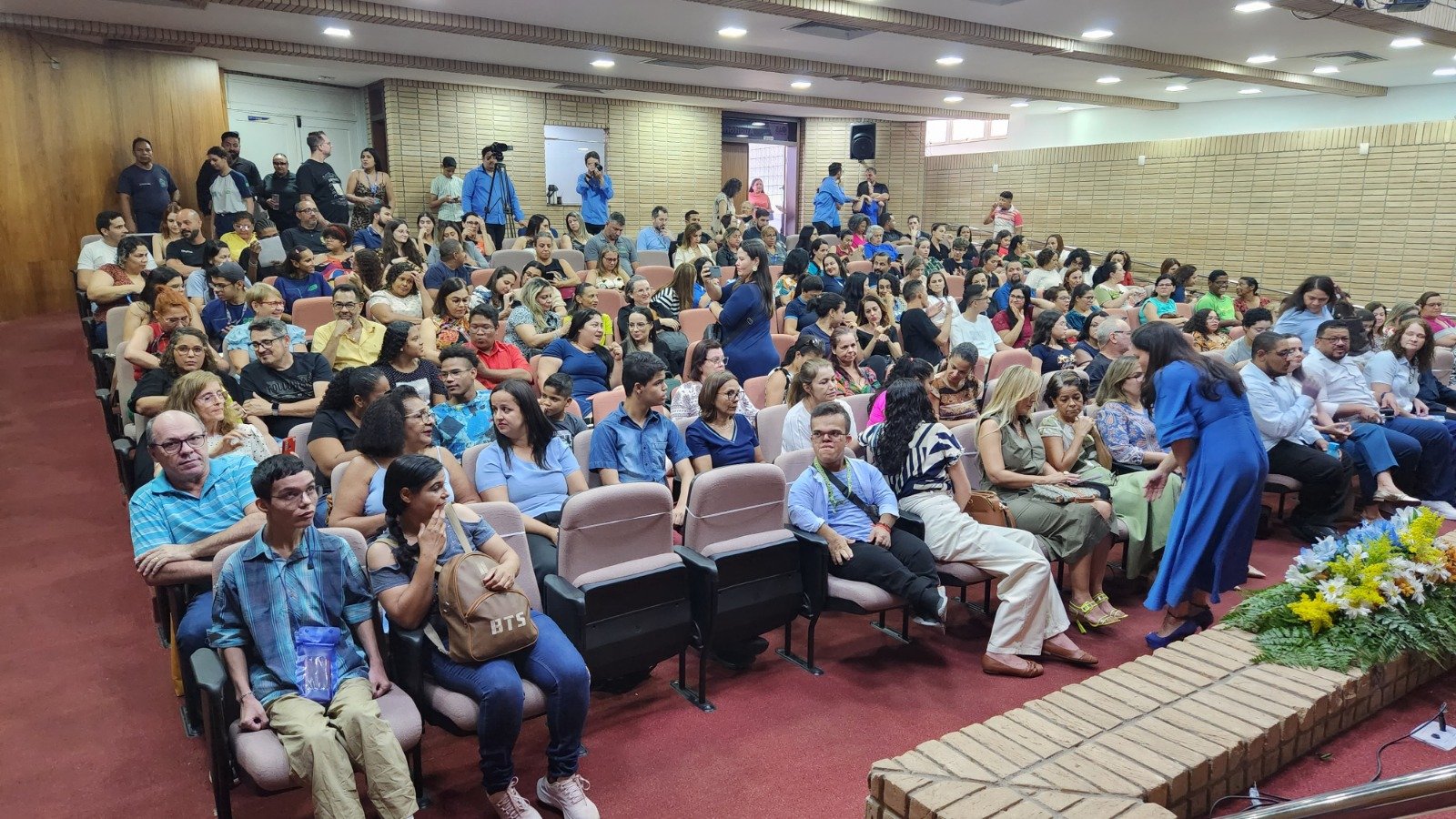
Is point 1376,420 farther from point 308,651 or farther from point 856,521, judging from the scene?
point 308,651

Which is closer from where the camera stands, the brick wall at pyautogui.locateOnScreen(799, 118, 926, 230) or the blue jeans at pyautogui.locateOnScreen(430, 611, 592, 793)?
the blue jeans at pyautogui.locateOnScreen(430, 611, 592, 793)

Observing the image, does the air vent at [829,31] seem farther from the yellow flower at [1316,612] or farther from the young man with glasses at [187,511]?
the young man with glasses at [187,511]

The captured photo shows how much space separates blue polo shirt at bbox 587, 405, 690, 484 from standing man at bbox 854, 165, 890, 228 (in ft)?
30.6

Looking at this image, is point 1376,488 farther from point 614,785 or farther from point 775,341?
point 614,785

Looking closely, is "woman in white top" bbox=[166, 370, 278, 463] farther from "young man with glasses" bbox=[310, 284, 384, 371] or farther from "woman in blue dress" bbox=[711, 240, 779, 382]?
"woman in blue dress" bbox=[711, 240, 779, 382]

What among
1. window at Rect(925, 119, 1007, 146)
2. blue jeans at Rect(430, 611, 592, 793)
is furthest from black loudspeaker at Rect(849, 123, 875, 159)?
blue jeans at Rect(430, 611, 592, 793)

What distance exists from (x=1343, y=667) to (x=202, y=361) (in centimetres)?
468

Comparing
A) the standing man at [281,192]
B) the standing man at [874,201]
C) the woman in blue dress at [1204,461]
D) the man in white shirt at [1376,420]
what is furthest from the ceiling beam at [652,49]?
the man in white shirt at [1376,420]

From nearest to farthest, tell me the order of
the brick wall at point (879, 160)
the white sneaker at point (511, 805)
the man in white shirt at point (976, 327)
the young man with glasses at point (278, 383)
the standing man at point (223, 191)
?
the white sneaker at point (511, 805) → the young man with glasses at point (278, 383) → the man in white shirt at point (976, 327) → the standing man at point (223, 191) → the brick wall at point (879, 160)

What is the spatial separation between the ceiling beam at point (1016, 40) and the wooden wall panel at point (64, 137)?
20.0 feet

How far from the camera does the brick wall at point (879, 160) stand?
1722 cm

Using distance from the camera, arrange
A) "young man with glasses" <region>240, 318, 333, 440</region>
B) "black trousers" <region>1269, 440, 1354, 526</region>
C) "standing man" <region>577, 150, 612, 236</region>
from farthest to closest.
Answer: "standing man" <region>577, 150, 612, 236</region> → "black trousers" <region>1269, 440, 1354, 526</region> → "young man with glasses" <region>240, 318, 333, 440</region>

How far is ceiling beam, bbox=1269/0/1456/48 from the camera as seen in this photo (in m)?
7.02

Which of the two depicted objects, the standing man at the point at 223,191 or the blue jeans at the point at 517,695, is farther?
the standing man at the point at 223,191
